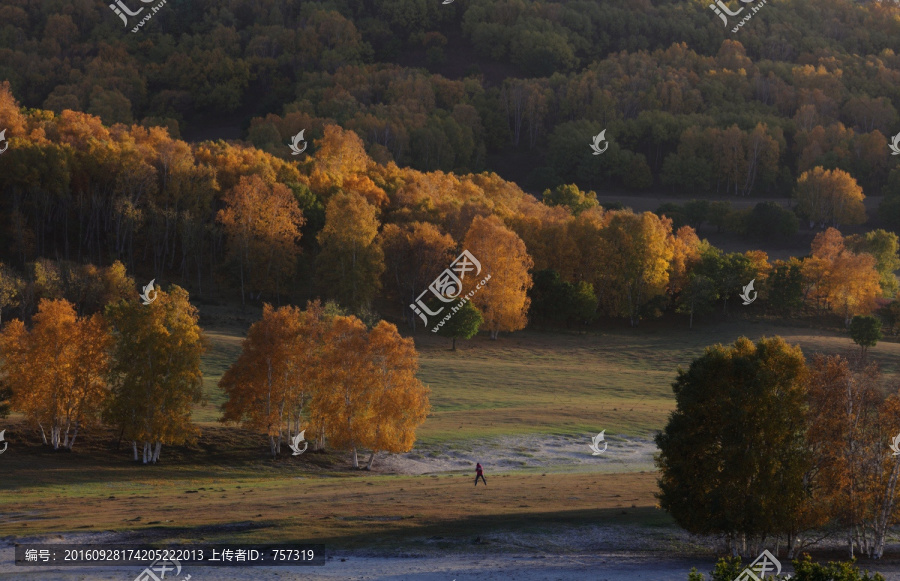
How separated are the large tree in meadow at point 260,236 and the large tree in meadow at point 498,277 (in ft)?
68.0

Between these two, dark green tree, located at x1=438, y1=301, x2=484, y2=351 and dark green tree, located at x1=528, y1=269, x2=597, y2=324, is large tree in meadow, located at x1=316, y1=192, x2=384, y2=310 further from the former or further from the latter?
dark green tree, located at x1=528, y1=269, x2=597, y2=324

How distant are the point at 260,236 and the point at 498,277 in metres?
27.8

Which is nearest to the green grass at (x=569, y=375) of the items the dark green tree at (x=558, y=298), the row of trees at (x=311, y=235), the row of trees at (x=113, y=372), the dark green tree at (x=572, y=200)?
the dark green tree at (x=558, y=298)

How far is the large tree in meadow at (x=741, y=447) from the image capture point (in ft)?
117

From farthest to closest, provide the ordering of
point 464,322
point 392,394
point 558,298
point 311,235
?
point 311,235
point 558,298
point 464,322
point 392,394

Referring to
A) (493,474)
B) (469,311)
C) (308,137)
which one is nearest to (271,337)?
(493,474)

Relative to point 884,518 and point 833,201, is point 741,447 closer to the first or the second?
point 884,518

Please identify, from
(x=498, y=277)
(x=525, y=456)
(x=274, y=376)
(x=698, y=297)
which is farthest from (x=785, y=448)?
(x=698, y=297)

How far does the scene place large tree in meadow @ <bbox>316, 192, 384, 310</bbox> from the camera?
104438 millimetres

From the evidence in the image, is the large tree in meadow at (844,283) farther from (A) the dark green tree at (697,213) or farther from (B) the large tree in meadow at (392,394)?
(B) the large tree in meadow at (392,394)

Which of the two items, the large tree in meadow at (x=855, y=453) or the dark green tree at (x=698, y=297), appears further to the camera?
the dark green tree at (x=698, y=297)

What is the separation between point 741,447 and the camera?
1439 inches

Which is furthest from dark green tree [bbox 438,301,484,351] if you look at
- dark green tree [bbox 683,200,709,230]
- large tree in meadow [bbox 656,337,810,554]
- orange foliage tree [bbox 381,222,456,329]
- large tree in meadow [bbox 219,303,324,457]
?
dark green tree [bbox 683,200,709,230]

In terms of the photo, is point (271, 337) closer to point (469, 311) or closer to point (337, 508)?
point (337, 508)
